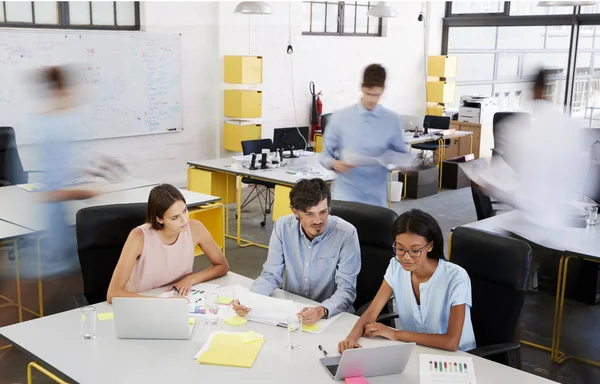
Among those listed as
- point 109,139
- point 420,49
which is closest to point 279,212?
point 109,139

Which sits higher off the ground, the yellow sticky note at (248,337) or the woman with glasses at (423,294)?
the woman with glasses at (423,294)

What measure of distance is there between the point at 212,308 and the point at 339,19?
8.18 m

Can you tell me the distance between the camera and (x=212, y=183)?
6.68m

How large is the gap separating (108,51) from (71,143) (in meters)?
3.84

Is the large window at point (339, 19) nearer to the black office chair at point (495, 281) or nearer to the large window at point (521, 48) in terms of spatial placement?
the large window at point (521, 48)

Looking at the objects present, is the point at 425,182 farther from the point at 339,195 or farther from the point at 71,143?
the point at 71,143

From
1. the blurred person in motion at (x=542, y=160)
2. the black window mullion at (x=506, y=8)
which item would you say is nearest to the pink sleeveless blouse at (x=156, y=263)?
the blurred person in motion at (x=542, y=160)

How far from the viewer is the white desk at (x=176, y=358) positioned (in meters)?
2.34

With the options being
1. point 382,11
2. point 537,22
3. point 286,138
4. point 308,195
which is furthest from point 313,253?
point 537,22

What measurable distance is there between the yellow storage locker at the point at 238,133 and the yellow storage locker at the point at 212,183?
Result: 1934mm

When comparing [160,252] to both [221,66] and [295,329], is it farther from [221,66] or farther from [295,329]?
[221,66]

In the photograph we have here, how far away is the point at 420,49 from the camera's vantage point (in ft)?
38.2

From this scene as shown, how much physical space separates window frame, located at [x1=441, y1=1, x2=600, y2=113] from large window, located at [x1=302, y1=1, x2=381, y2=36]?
61.6 inches

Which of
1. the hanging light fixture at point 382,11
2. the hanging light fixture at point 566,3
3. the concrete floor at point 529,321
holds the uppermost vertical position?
the hanging light fixture at point 382,11
